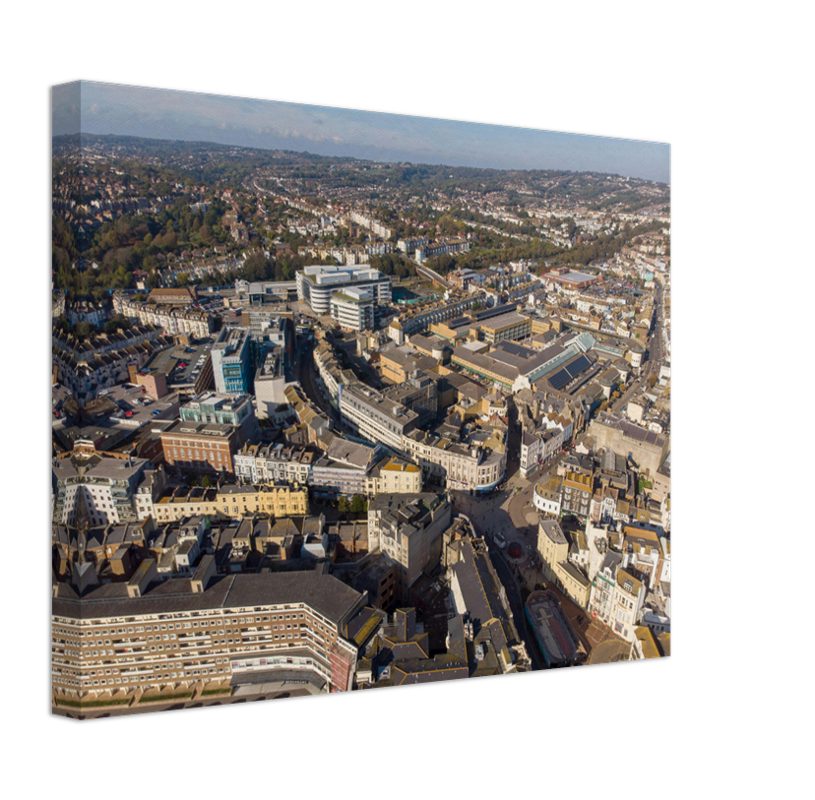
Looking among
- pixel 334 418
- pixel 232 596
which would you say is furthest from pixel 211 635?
pixel 334 418

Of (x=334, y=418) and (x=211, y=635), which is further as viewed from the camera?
(x=334, y=418)

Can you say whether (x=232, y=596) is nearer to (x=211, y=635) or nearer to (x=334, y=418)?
(x=211, y=635)

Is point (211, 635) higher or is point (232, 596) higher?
point (232, 596)

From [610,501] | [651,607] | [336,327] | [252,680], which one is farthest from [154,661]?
[336,327]

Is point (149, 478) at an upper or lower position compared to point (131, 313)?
lower

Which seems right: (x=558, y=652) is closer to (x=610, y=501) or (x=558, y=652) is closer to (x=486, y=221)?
(x=610, y=501)

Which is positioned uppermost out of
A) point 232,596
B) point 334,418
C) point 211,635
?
point 334,418

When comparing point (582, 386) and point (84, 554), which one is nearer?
point (84, 554)

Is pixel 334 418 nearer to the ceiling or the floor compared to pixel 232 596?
nearer to the ceiling
